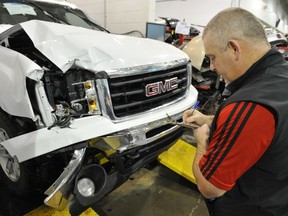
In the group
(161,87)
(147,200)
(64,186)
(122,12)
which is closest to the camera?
(64,186)

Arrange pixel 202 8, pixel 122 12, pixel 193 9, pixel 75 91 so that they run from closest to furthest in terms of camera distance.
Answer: pixel 75 91 < pixel 122 12 < pixel 202 8 < pixel 193 9

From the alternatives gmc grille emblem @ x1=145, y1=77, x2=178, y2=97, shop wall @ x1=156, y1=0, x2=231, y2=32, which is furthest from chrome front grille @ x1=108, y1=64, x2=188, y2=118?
shop wall @ x1=156, y1=0, x2=231, y2=32

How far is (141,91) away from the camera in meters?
2.03

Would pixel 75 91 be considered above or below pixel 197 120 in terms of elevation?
above

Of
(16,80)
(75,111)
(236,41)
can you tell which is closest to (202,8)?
(75,111)

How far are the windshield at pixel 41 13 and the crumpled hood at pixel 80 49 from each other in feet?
3.83

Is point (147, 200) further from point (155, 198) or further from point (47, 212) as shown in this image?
point (47, 212)

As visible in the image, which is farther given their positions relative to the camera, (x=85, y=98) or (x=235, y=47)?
(x=85, y=98)

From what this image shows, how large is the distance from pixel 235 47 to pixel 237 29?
85mm

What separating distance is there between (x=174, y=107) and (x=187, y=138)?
2115mm

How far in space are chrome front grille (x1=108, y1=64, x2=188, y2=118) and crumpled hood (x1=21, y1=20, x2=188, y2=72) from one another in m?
0.11

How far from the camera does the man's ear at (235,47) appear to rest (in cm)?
113

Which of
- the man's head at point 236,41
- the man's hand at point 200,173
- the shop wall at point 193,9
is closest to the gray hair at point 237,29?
the man's head at point 236,41

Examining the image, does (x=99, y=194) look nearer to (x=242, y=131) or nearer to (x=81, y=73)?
(x=81, y=73)
